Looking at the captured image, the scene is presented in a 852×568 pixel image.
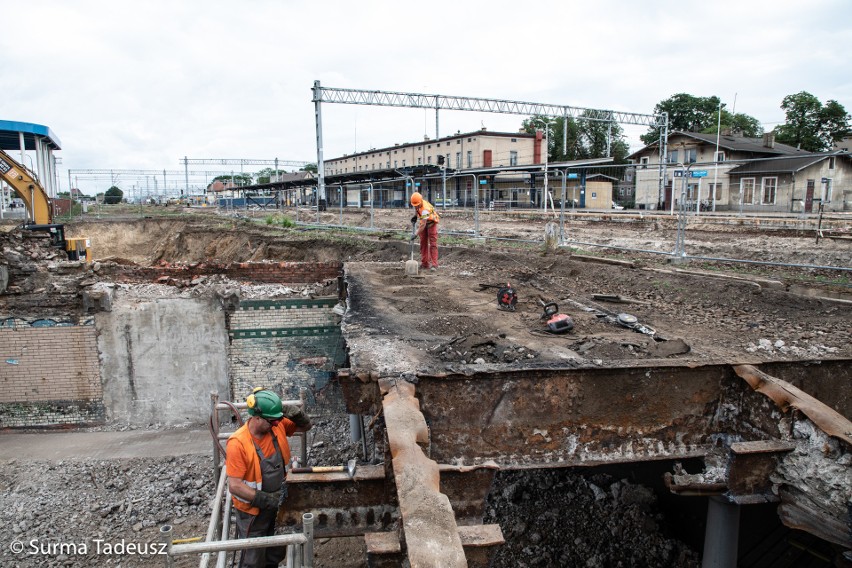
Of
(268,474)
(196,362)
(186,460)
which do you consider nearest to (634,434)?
(268,474)

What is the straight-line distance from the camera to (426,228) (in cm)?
1035

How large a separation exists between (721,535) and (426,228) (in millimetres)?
7147

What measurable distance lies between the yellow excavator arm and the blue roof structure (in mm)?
3737

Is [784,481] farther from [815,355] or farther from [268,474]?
[268,474]

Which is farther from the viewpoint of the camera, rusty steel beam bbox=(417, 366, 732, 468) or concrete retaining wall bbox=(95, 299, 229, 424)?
concrete retaining wall bbox=(95, 299, 229, 424)

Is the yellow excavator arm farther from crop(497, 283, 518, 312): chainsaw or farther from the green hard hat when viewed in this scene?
the green hard hat

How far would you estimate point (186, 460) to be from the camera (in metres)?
8.40

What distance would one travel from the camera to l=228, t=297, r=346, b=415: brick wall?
10180mm

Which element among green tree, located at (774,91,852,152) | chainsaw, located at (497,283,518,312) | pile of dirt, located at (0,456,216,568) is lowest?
pile of dirt, located at (0,456,216,568)

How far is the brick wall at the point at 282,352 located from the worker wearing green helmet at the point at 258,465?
20.0 feet

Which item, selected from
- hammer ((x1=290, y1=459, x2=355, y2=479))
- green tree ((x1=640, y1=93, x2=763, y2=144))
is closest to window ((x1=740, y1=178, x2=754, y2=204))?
hammer ((x1=290, y1=459, x2=355, y2=479))

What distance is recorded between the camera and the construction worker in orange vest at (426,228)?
391 inches

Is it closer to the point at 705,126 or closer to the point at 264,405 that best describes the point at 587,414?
the point at 264,405

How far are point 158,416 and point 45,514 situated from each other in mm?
3287
